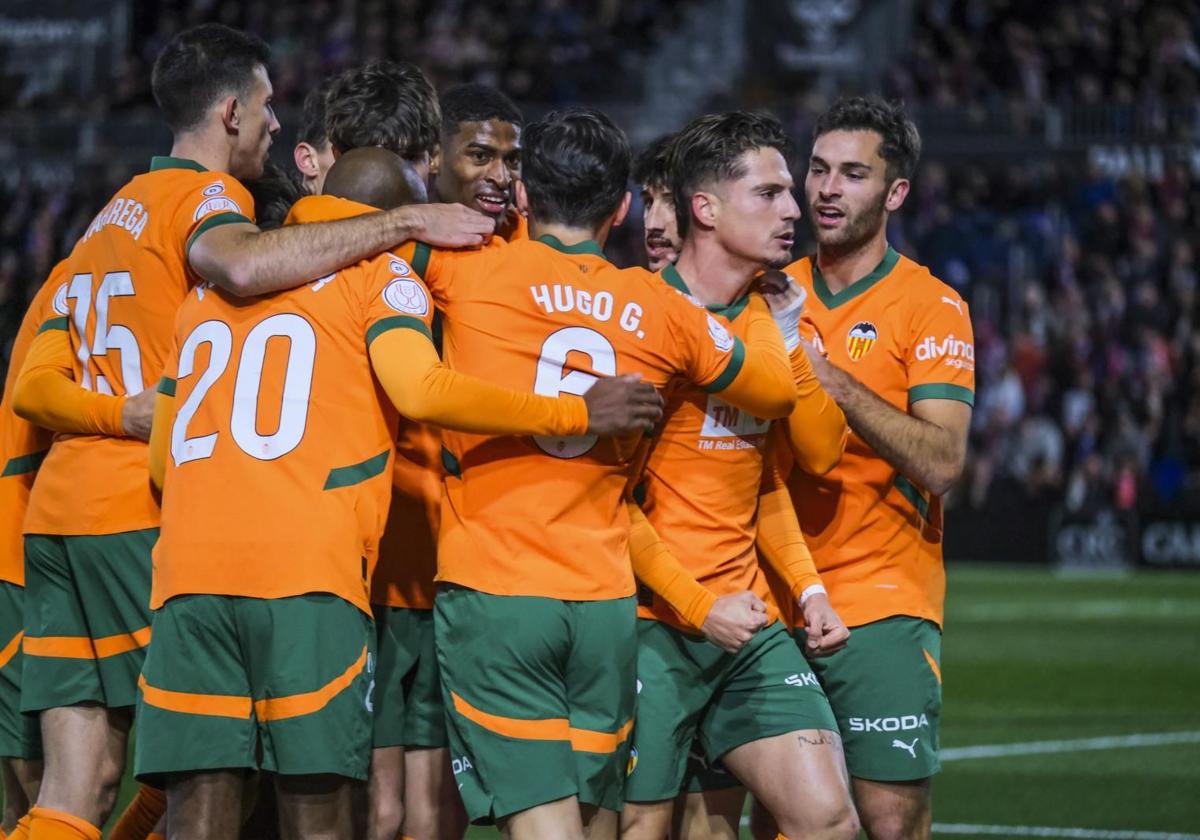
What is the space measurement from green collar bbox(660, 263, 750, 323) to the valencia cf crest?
0.69m

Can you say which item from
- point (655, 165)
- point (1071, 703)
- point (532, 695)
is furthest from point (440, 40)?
point (532, 695)

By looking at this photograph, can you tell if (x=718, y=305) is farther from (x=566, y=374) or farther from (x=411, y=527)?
(x=411, y=527)

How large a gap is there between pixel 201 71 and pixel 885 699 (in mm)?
2936

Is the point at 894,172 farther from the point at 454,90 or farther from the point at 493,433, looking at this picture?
the point at 493,433

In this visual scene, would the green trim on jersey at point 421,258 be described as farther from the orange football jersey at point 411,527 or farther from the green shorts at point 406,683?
the green shorts at point 406,683

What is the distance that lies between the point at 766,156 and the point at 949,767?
6.10 metres

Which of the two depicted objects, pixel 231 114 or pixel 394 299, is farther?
pixel 231 114

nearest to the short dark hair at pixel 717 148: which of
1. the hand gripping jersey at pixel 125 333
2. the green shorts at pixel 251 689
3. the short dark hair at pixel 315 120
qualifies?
the short dark hair at pixel 315 120

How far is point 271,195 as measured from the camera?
624cm

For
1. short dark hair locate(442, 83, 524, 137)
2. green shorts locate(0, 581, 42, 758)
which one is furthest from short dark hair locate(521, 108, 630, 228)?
green shorts locate(0, 581, 42, 758)

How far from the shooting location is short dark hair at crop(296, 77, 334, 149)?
577cm

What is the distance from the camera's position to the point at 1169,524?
23.3 metres

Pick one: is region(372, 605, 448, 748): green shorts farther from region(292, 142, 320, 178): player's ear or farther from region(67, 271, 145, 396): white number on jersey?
region(292, 142, 320, 178): player's ear

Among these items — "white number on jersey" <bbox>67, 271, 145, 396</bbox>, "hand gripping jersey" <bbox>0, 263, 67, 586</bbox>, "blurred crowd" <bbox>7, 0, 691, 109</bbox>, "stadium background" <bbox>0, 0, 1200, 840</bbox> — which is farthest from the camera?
"blurred crowd" <bbox>7, 0, 691, 109</bbox>
